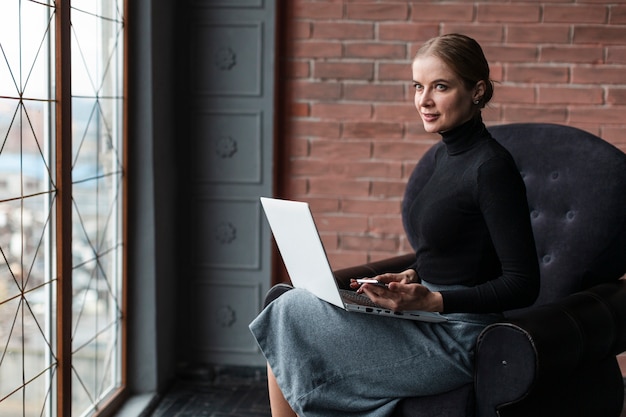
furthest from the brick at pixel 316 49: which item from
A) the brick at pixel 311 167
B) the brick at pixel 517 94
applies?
the brick at pixel 517 94

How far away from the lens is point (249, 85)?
360 cm

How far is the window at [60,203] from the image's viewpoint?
2.21 meters

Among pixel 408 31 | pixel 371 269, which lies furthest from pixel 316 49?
pixel 371 269

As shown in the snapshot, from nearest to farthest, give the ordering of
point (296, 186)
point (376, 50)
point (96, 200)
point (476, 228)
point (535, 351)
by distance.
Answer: point (535, 351) < point (476, 228) < point (96, 200) < point (376, 50) < point (296, 186)

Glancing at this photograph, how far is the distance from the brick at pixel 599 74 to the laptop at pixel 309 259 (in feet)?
6.14

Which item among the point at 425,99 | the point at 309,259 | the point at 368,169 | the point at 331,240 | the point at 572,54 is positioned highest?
the point at 572,54

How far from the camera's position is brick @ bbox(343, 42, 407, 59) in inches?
141

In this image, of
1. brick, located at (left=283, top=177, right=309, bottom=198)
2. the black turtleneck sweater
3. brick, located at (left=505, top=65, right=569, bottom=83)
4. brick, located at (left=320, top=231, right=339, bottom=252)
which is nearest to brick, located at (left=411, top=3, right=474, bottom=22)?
brick, located at (left=505, top=65, right=569, bottom=83)

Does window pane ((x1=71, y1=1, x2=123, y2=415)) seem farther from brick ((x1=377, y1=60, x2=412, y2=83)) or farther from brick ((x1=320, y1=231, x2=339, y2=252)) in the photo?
brick ((x1=377, y1=60, x2=412, y2=83))

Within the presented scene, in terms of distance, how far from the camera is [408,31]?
3.57m

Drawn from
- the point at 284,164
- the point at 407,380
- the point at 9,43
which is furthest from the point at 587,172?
the point at 9,43

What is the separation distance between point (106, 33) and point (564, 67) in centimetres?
196

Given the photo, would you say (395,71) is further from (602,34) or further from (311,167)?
(602,34)

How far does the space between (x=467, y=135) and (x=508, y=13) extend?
1569 millimetres
